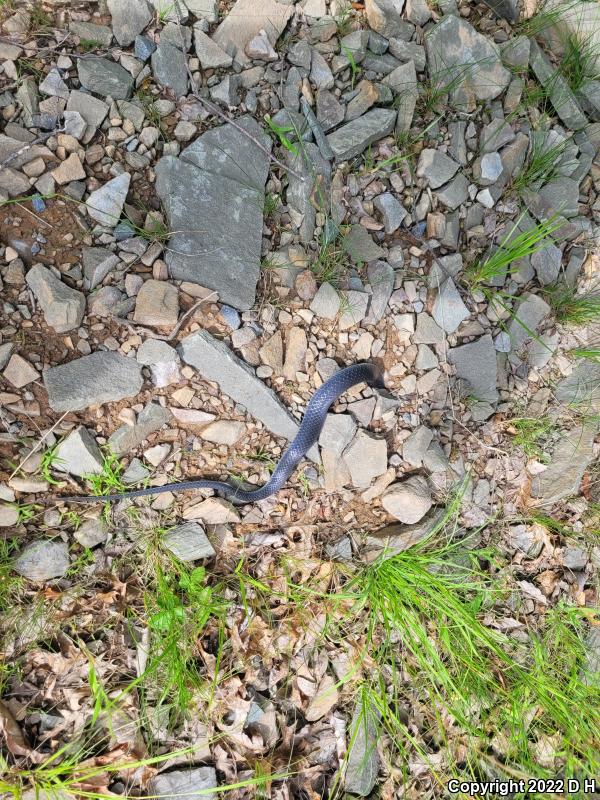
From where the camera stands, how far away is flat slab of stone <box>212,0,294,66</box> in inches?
107

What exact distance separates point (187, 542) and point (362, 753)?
131cm

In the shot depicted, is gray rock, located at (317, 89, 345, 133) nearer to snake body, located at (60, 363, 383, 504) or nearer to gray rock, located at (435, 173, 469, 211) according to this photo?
gray rock, located at (435, 173, 469, 211)

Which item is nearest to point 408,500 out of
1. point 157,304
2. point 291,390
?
point 291,390

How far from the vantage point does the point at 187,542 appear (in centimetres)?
267

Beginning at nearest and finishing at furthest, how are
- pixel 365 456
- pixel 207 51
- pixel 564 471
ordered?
pixel 207 51
pixel 365 456
pixel 564 471

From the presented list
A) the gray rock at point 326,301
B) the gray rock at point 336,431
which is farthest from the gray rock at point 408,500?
the gray rock at point 326,301

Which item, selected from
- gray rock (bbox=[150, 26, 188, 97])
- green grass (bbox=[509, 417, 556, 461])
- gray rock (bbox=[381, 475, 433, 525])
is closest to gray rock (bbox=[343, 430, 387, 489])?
gray rock (bbox=[381, 475, 433, 525])

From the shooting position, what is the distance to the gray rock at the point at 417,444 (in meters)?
2.87

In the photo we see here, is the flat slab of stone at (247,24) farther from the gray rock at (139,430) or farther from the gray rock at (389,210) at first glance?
the gray rock at (139,430)

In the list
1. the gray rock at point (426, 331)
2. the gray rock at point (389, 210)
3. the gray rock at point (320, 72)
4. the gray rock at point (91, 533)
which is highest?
the gray rock at point (320, 72)

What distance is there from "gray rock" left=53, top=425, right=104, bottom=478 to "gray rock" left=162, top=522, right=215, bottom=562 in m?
0.44

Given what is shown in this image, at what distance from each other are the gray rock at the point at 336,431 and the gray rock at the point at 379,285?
50cm

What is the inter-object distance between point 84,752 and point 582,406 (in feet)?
9.67

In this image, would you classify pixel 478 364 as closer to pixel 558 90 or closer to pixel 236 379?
pixel 236 379
